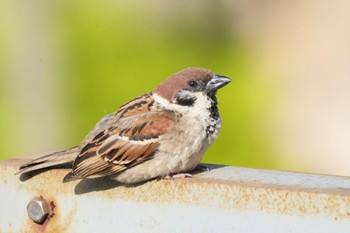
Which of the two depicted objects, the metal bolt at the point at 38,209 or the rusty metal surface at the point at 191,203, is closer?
the rusty metal surface at the point at 191,203

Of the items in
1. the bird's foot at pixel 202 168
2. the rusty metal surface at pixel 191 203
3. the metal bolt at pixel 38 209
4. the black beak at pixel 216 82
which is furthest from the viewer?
the black beak at pixel 216 82

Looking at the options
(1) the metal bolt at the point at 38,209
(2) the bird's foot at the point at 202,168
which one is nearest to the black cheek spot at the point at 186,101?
(2) the bird's foot at the point at 202,168

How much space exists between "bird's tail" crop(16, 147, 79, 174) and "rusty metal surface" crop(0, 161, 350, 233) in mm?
32

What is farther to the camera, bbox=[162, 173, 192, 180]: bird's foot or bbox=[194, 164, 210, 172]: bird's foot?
bbox=[194, 164, 210, 172]: bird's foot

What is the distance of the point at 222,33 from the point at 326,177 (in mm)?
4380

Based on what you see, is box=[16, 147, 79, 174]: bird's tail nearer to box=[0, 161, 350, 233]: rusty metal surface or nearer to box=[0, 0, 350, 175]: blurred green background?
box=[0, 161, 350, 233]: rusty metal surface

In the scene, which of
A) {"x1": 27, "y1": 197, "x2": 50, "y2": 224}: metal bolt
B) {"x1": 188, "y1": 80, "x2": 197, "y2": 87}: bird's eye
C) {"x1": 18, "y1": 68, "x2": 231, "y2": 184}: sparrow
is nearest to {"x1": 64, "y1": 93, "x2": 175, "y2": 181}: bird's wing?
{"x1": 18, "y1": 68, "x2": 231, "y2": 184}: sparrow

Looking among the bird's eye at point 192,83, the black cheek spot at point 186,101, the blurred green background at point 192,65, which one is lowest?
the blurred green background at point 192,65

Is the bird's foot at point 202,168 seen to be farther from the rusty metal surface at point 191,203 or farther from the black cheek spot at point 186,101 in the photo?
the black cheek spot at point 186,101

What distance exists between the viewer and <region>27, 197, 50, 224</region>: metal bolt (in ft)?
11.3

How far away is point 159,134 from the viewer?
3.98 metres

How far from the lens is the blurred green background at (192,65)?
22.4ft

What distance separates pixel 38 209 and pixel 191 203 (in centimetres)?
54

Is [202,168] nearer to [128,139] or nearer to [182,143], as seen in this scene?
[182,143]
